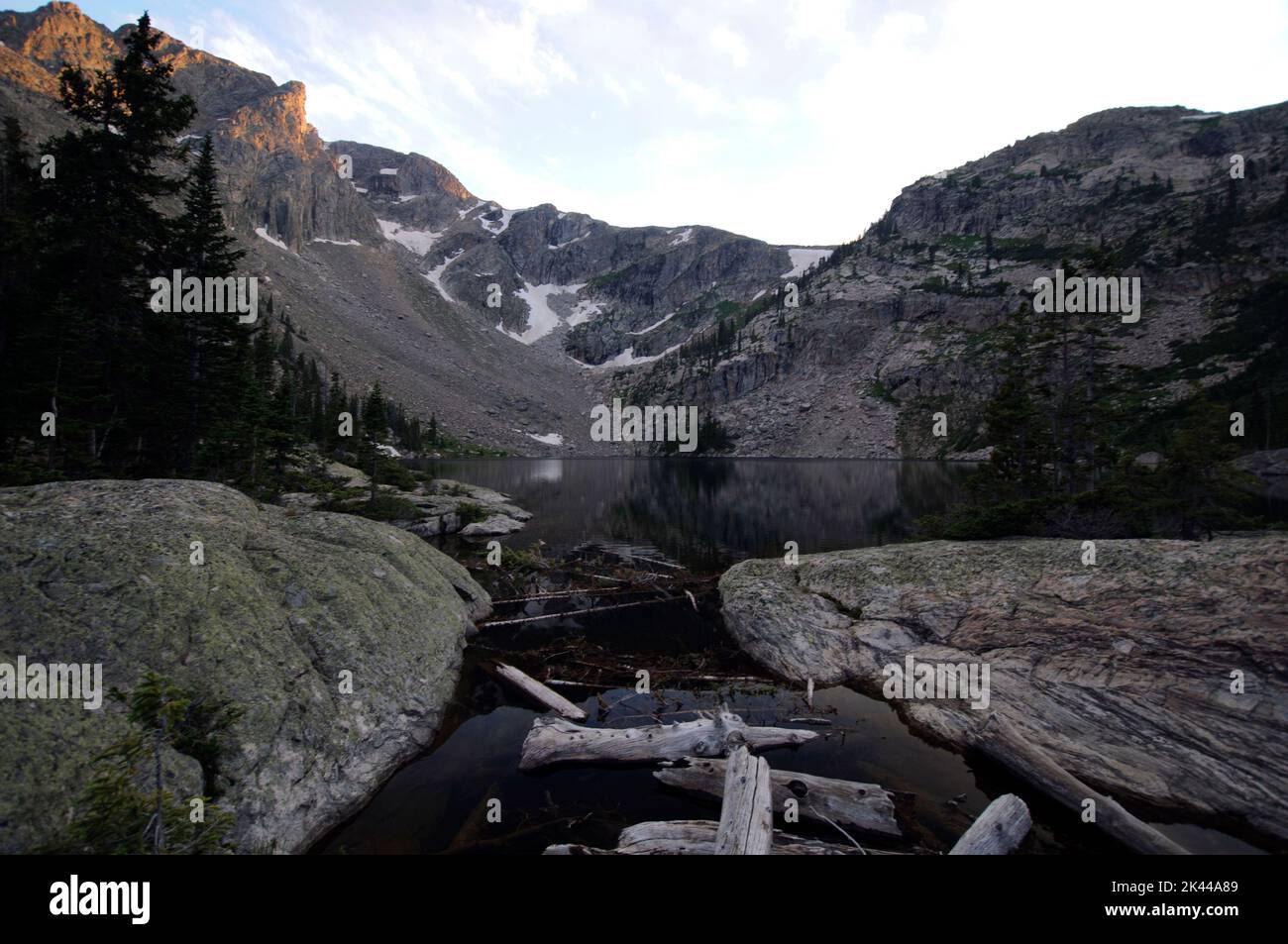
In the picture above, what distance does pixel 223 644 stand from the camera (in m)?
8.43

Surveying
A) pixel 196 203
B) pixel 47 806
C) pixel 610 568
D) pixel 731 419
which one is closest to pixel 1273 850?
pixel 47 806

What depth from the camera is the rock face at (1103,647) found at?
9.03m

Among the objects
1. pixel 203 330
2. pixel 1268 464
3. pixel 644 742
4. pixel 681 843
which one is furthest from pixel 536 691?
pixel 1268 464

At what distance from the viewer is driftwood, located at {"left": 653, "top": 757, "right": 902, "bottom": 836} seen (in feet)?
26.7

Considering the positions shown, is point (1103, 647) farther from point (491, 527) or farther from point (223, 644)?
point (491, 527)

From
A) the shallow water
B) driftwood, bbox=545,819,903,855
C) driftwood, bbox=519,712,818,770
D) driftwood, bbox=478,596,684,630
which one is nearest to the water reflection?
driftwood, bbox=478,596,684,630

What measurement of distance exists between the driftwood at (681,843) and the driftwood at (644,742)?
228 centimetres

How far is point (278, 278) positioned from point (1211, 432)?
208177mm

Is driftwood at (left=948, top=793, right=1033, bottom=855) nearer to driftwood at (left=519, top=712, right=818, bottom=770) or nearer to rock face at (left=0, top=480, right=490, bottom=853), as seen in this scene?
driftwood at (left=519, top=712, right=818, bottom=770)

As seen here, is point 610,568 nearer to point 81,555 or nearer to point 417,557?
point 417,557

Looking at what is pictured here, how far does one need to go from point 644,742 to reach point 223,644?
818 cm

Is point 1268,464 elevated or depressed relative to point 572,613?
elevated
